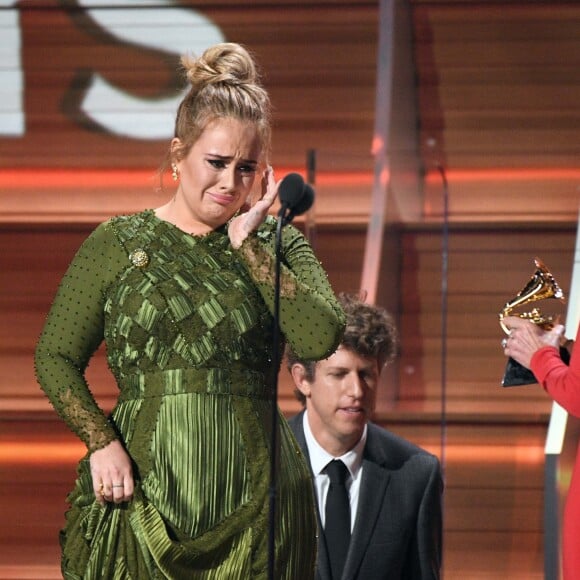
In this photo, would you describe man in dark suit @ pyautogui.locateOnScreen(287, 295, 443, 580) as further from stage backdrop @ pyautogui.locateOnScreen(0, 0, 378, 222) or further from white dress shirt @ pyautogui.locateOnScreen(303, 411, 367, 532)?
stage backdrop @ pyautogui.locateOnScreen(0, 0, 378, 222)

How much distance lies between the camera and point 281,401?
15.6 feet

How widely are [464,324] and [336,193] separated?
624mm

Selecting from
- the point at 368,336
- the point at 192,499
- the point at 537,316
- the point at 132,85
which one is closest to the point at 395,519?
the point at 368,336

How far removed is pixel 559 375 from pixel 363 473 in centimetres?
60

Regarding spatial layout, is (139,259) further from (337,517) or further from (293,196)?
(337,517)

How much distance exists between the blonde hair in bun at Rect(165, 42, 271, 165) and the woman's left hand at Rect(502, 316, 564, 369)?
1338mm

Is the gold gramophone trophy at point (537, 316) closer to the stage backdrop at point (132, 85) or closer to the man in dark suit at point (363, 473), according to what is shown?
the man in dark suit at point (363, 473)

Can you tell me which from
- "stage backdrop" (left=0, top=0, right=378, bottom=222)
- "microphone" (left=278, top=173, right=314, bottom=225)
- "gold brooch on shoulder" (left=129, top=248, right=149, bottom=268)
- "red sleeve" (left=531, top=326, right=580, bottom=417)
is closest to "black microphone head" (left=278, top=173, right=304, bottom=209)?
"microphone" (left=278, top=173, right=314, bottom=225)

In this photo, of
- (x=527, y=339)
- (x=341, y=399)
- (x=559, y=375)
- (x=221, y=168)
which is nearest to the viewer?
(x=221, y=168)

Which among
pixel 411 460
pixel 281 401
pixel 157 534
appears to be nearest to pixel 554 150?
pixel 281 401

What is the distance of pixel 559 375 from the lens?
11.5 feet

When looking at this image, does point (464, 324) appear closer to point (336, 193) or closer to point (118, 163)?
point (336, 193)

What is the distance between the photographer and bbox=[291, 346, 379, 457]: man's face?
376 centimetres

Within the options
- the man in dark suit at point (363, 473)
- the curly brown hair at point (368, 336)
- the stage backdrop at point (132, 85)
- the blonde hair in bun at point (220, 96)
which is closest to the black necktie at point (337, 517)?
the man in dark suit at point (363, 473)
